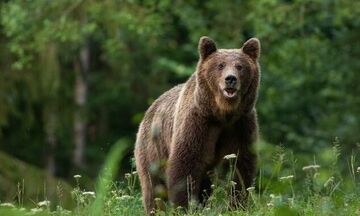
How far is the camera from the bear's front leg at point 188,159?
27.9 ft

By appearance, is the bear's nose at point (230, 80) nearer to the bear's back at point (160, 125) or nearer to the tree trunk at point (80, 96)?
the bear's back at point (160, 125)

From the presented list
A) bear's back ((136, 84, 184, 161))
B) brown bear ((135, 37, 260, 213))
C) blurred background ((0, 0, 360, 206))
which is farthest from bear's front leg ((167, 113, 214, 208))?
blurred background ((0, 0, 360, 206))

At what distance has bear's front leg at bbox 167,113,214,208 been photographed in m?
8.52

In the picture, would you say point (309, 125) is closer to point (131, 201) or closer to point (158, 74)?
point (158, 74)

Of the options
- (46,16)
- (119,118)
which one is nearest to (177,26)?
(119,118)

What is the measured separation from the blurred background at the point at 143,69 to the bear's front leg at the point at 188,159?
4877mm

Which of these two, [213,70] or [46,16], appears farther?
[46,16]

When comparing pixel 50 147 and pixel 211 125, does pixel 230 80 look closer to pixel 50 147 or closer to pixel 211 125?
pixel 211 125

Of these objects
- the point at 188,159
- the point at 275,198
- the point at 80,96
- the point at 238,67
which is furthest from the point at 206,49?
the point at 80,96

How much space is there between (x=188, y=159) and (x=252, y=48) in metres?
1.04

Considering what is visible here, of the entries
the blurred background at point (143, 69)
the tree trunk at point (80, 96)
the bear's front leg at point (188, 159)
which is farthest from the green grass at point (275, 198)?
the tree trunk at point (80, 96)

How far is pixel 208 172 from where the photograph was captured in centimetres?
849

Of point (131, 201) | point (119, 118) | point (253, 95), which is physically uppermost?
point (253, 95)

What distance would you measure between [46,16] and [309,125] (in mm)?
8012
